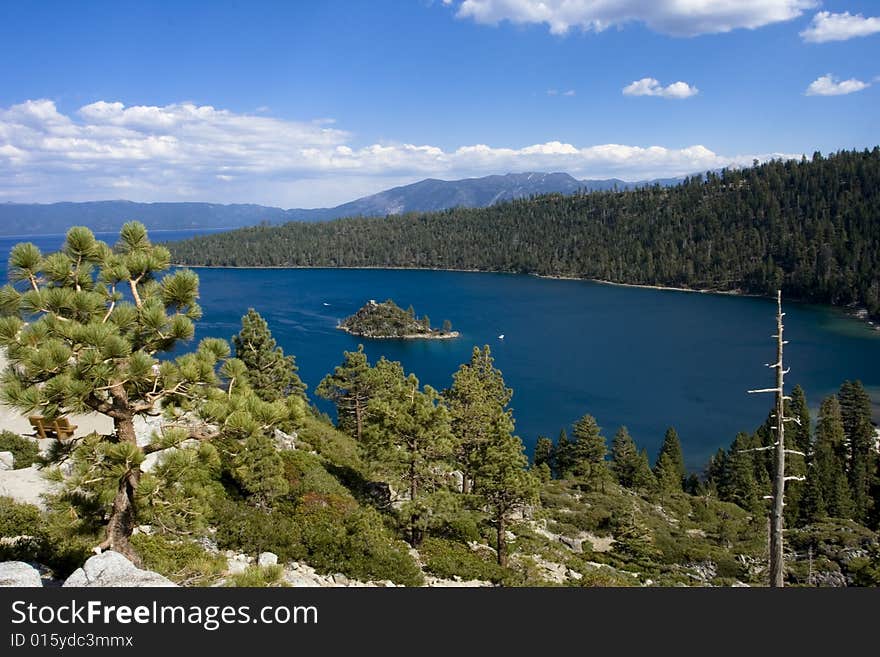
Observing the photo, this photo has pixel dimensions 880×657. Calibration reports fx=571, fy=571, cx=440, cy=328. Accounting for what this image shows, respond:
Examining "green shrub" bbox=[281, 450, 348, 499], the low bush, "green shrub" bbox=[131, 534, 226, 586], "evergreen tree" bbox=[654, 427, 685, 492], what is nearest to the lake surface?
"evergreen tree" bbox=[654, 427, 685, 492]

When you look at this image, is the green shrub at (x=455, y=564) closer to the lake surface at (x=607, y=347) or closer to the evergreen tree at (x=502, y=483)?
the evergreen tree at (x=502, y=483)

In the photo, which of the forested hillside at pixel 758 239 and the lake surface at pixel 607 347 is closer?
the lake surface at pixel 607 347

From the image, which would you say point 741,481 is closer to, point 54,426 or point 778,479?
point 778,479

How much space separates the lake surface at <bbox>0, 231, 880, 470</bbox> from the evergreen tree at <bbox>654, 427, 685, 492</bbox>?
6.52 meters

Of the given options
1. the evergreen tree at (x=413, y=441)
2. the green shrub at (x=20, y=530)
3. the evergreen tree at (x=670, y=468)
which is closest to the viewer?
the green shrub at (x=20, y=530)

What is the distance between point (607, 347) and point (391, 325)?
3798cm

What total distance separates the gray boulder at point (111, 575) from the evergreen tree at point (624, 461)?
41.6 meters

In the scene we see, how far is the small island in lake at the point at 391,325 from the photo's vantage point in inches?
4026

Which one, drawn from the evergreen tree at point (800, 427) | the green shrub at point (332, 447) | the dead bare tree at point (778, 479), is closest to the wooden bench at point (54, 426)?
the dead bare tree at point (778, 479)

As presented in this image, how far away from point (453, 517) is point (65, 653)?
532 inches

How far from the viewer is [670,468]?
43.3 m

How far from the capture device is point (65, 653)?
5.38 meters

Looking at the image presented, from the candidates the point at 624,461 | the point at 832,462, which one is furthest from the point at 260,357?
the point at 832,462

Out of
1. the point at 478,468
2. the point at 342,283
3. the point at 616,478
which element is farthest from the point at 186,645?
the point at 342,283
